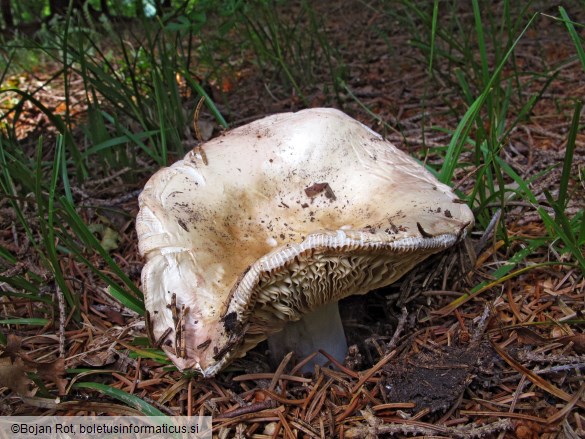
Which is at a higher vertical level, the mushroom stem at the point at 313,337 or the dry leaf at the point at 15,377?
the dry leaf at the point at 15,377

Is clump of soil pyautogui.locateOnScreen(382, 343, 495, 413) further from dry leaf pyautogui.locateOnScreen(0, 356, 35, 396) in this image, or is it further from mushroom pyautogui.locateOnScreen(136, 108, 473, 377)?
dry leaf pyautogui.locateOnScreen(0, 356, 35, 396)

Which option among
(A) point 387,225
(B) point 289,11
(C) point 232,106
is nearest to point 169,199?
(A) point 387,225

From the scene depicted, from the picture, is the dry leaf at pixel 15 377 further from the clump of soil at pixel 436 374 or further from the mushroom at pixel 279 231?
the clump of soil at pixel 436 374

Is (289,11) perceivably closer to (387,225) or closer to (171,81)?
(171,81)

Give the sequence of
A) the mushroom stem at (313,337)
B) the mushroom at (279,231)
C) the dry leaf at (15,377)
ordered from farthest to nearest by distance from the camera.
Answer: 1. the mushroom stem at (313,337)
2. the dry leaf at (15,377)
3. the mushroom at (279,231)

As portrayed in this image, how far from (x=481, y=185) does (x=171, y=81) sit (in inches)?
82.0

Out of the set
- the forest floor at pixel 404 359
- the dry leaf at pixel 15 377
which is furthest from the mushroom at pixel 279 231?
the dry leaf at pixel 15 377

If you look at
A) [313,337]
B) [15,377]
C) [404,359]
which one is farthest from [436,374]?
[15,377]

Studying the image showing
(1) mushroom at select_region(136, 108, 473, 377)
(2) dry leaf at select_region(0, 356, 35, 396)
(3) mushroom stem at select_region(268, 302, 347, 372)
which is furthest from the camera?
(3) mushroom stem at select_region(268, 302, 347, 372)

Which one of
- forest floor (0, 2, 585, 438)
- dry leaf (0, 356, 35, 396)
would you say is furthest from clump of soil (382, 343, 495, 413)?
dry leaf (0, 356, 35, 396)

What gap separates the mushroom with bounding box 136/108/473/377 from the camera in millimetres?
1616

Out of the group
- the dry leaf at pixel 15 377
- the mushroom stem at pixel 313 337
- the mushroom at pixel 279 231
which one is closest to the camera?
the mushroom at pixel 279 231

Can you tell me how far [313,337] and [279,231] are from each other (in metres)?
0.48

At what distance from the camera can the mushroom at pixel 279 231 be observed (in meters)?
1.62
